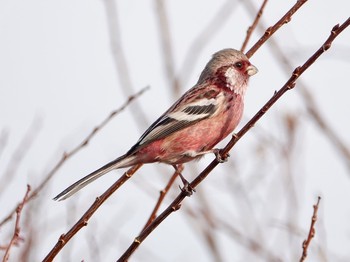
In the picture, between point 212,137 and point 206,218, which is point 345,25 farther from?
point 206,218

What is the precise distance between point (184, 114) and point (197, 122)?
0.71 ft

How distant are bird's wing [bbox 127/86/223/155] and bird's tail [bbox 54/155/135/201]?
0.94 ft

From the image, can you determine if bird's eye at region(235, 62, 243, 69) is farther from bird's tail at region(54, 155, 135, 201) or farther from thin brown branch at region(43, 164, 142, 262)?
thin brown branch at region(43, 164, 142, 262)

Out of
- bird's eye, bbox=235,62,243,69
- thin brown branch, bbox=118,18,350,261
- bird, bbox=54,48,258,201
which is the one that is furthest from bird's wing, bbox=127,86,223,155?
thin brown branch, bbox=118,18,350,261

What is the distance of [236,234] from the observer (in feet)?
22.0

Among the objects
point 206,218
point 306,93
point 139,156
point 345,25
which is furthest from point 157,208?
point 206,218

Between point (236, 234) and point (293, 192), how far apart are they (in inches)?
31.2

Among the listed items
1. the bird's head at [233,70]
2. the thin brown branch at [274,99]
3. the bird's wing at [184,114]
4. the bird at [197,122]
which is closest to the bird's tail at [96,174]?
the bird at [197,122]

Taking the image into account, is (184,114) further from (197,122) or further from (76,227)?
(76,227)

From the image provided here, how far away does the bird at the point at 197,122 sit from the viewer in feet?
18.4

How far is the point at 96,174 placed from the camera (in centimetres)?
501

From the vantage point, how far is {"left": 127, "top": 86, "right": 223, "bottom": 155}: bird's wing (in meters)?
5.74

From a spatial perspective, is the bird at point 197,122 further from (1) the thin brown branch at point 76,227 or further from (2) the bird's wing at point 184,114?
(1) the thin brown branch at point 76,227

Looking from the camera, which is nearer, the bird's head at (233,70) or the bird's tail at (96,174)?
the bird's tail at (96,174)
